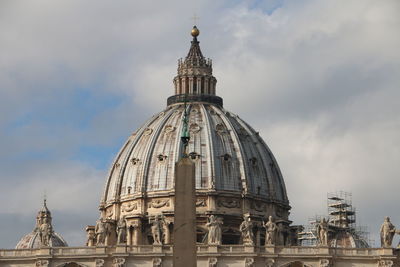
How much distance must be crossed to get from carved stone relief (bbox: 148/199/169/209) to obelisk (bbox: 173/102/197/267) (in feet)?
260

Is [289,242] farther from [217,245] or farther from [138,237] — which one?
[217,245]

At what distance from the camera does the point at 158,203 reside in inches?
5290

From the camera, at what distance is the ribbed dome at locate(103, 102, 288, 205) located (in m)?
137

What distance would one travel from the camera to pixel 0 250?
10788 cm

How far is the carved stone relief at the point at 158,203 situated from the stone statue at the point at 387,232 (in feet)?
110

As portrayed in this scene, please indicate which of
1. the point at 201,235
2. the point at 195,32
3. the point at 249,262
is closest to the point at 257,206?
the point at 201,235

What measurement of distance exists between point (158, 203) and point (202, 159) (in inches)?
309

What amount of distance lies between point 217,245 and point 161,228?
1090 centimetres

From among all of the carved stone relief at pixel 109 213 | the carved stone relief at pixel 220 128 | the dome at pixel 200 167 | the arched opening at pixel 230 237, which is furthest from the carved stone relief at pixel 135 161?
the arched opening at pixel 230 237

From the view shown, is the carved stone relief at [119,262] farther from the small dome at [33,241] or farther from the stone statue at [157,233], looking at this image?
the small dome at [33,241]

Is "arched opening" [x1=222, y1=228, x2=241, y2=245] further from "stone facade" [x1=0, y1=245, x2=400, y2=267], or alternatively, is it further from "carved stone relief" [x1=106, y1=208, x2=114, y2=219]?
"stone facade" [x1=0, y1=245, x2=400, y2=267]

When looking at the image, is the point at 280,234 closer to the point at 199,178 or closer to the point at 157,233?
the point at 199,178

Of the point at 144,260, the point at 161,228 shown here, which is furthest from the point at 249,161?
the point at 144,260

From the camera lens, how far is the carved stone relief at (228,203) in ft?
440
